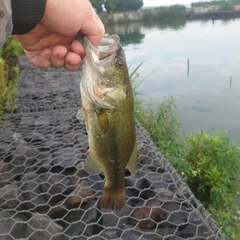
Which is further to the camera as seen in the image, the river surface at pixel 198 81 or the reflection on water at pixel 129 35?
the reflection on water at pixel 129 35

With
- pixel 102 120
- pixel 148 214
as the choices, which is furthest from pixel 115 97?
pixel 148 214

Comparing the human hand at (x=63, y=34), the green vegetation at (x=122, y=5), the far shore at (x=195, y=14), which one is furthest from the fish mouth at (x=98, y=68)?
the green vegetation at (x=122, y=5)

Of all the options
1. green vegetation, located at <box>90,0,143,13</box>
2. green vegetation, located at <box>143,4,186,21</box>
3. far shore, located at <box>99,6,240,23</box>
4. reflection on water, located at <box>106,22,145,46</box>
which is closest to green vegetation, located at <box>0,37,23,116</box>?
reflection on water, located at <box>106,22,145,46</box>

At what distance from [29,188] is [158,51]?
52.5 feet

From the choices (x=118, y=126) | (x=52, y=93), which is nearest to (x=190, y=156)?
(x=118, y=126)

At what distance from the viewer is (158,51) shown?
18.2 metres

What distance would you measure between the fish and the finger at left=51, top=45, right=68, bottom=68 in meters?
0.22

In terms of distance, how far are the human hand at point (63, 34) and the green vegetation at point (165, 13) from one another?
4968 centimetres

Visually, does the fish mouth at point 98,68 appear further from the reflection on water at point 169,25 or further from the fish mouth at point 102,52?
the reflection on water at point 169,25

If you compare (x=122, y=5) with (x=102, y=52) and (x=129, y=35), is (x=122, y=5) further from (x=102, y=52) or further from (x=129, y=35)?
(x=102, y=52)

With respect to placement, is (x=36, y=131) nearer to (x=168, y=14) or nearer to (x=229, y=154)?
(x=229, y=154)

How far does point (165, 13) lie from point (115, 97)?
5048cm

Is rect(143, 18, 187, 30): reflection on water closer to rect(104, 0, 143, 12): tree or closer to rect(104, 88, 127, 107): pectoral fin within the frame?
rect(104, 0, 143, 12): tree

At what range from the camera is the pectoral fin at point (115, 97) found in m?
1.91
